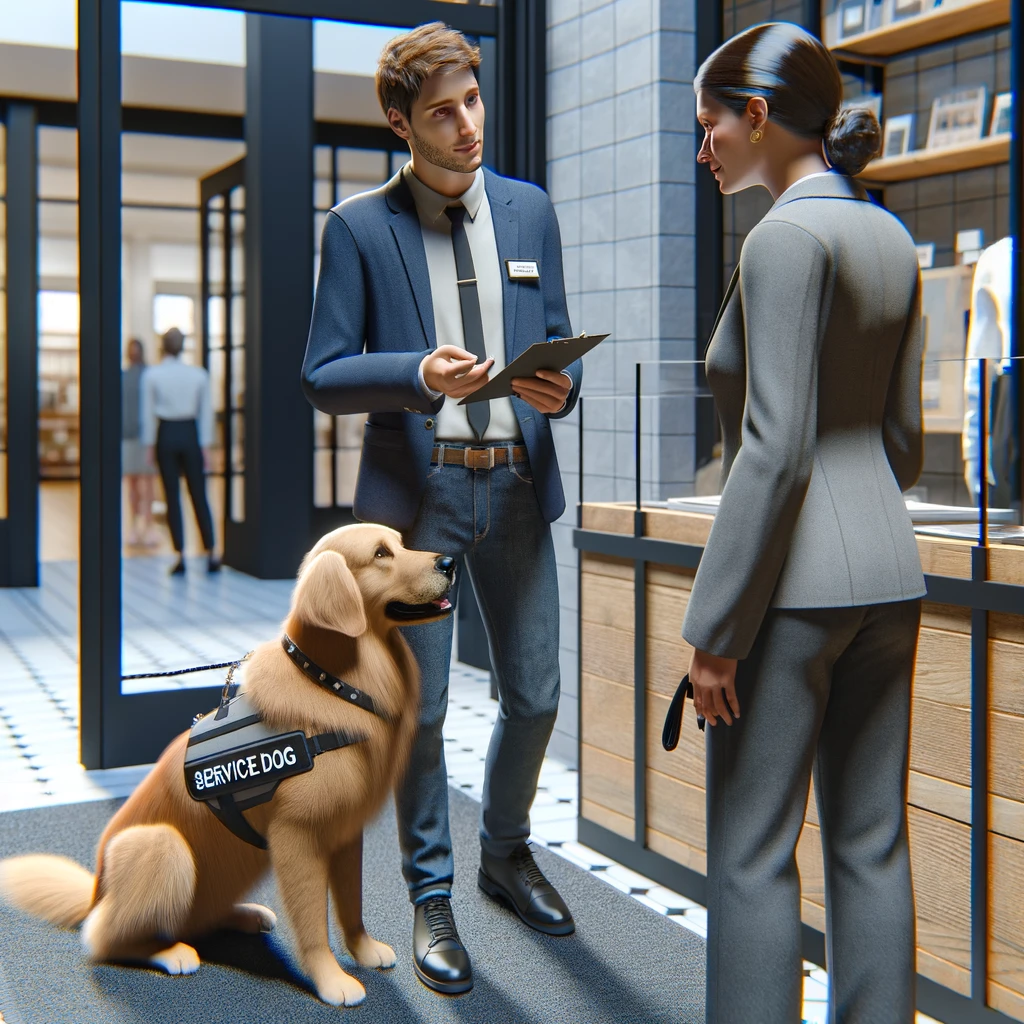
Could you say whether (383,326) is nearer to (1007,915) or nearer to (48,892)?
(48,892)

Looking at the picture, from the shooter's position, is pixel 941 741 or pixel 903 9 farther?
pixel 903 9

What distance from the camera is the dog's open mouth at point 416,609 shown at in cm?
196

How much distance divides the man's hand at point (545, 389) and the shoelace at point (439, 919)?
3.18 feet

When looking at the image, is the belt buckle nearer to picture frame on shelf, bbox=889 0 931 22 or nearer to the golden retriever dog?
the golden retriever dog

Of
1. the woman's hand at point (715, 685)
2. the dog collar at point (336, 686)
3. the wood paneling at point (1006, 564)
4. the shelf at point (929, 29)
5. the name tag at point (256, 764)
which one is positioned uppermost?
the shelf at point (929, 29)

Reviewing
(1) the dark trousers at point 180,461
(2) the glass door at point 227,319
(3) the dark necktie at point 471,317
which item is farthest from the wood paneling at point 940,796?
(2) the glass door at point 227,319

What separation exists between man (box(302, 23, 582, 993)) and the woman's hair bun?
0.63 metres

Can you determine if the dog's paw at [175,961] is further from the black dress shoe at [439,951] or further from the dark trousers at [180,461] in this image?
the dark trousers at [180,461]

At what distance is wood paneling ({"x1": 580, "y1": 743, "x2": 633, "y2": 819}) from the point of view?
279 cm

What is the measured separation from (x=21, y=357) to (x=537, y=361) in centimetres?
632

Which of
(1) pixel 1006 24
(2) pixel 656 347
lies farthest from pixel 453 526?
(1) pixel 1006 24

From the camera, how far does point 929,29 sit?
3.90 metres

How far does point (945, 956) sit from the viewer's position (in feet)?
6.53

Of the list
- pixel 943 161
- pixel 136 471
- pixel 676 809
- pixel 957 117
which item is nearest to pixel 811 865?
pixel 676 809
